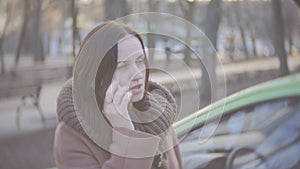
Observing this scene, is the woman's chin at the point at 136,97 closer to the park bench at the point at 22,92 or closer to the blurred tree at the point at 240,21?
the park bench at the point at 22,92

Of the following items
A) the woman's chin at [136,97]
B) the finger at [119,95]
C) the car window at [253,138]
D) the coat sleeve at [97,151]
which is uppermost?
the finger at [119,95]

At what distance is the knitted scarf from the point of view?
1723mm

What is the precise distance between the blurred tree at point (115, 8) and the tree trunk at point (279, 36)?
0.87m

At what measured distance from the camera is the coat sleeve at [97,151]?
5.53 ft

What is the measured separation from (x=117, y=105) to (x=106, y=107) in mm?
43

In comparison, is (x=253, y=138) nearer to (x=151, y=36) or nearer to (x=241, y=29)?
(x=241, y=29)

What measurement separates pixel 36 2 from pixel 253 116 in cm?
118

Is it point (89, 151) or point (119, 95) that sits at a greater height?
point (119, 95)

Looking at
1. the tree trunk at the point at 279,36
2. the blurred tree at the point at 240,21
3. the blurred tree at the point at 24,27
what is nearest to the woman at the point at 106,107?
the blurred tree at the point at 24,27

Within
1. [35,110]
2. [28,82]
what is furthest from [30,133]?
[28,82]

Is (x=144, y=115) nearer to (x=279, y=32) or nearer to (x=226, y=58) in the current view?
(x=226, y=58)

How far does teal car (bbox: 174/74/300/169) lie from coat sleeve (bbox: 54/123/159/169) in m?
0.28

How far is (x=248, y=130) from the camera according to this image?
2248 mm

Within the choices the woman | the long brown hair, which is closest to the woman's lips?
the woman
